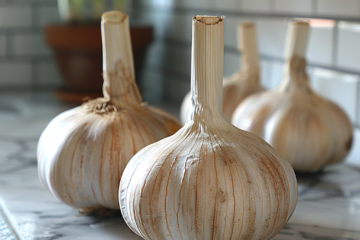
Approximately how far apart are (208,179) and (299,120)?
29 cm

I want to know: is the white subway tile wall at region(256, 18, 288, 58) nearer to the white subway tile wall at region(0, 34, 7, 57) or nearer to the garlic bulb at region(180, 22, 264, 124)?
the garlic bulb at region(180, 22, 264, 124)

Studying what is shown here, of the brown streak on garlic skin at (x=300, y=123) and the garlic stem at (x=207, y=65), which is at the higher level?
the garlic stem at (x=207, y=65)

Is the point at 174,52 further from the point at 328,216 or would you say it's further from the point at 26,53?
the point at 328,216

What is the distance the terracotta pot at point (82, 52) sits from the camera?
1131 mm

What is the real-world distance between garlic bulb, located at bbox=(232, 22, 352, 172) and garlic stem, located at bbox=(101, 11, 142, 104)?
20 centimetres

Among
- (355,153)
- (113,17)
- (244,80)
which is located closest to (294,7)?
(244,80)

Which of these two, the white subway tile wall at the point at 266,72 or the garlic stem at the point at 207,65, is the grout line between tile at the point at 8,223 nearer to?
the garlic stem at the point at 207,65

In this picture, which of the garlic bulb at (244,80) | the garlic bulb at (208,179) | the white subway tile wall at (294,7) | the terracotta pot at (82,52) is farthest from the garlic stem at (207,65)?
the terracotta pot at (82,52)

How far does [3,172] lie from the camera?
70 centimetres

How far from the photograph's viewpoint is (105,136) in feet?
1.53

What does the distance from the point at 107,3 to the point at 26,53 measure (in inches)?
12.3

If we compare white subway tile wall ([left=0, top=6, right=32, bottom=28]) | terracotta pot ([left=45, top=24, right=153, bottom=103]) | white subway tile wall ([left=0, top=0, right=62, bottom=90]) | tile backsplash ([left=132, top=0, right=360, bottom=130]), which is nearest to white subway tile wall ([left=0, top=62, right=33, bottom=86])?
white subway tile wall ([left=0, top=0, right=62, bottom=90])

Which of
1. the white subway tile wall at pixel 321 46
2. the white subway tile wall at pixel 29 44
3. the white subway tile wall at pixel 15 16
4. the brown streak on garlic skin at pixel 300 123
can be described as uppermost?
the white subway tile wall at pixel 15 16

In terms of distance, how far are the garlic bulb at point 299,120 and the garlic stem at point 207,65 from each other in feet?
0.75
